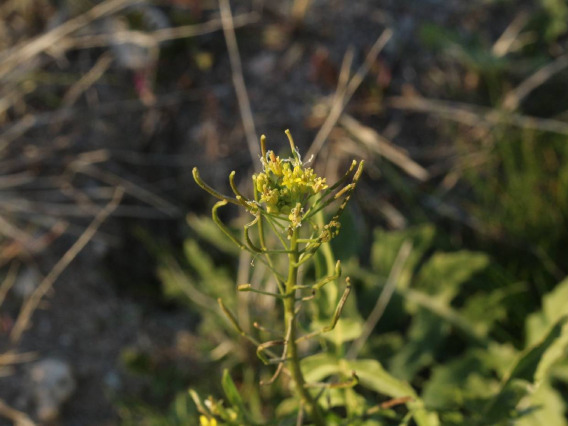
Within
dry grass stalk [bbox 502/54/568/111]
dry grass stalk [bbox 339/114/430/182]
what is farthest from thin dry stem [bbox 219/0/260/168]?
dry grass stalk [bbox 502/54/568/111]

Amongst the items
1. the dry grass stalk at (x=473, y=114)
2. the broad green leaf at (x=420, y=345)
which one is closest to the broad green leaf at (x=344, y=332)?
the broad green leaf at (x=420, y=345)

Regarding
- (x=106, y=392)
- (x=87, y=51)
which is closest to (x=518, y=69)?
(x=87, y=51)

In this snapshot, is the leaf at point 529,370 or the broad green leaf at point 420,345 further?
the broad green leaf at point 420,345

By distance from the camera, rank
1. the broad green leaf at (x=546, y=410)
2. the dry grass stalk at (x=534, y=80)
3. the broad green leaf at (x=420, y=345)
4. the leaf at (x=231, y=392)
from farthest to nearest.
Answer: the dry grass stalk at (x=534, y=80), the broad green leaf at (x=420, y=345), the broad green leaf at (x=546, y=410), the leaf at (x=231, y=392)

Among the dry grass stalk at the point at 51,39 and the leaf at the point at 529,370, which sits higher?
the dry grass stalk at the point at 51,39

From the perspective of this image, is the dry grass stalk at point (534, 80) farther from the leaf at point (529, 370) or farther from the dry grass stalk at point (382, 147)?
the leaf at point (529, 370)

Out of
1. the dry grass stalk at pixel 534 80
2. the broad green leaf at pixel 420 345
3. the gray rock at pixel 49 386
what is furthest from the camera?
the dry grass stalk at pixel 534 80

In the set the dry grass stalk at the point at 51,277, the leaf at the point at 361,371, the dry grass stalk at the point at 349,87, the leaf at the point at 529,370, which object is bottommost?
the leaf at the point at 529,370
